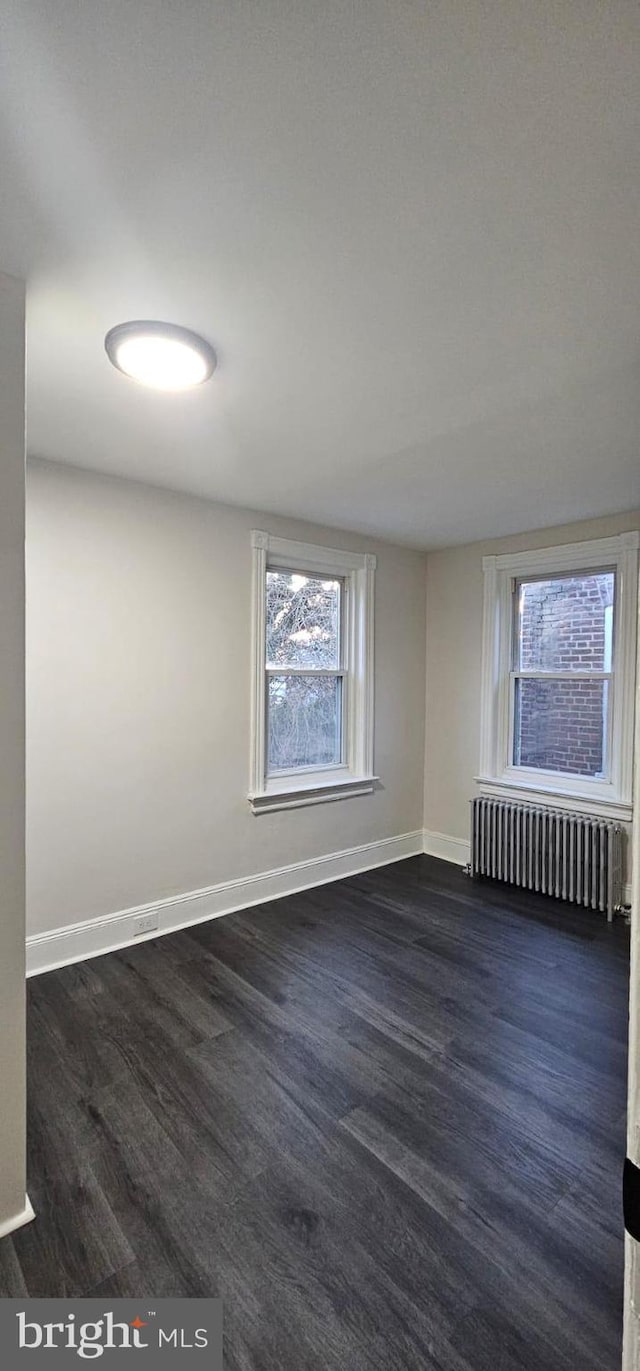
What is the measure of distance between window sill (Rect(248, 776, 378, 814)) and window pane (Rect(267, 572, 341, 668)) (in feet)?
2.73

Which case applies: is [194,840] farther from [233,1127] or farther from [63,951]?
[233,1127]

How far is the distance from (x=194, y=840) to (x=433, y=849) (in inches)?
86.8

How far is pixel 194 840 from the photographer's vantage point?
323 centimetres

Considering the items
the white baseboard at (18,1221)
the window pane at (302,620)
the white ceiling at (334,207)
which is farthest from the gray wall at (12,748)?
the window pane at (302,620)

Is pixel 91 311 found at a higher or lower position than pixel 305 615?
higher

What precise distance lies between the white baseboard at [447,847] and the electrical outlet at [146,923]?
2.35m

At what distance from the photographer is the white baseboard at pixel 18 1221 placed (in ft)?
4.66

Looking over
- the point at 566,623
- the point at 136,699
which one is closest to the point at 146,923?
the point at 136,699

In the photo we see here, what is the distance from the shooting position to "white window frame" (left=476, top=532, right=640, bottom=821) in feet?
11.3


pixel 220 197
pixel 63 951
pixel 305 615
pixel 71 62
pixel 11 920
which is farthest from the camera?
pixel 305 615

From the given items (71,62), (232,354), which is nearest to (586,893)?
(232,354)

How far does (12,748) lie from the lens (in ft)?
4.65

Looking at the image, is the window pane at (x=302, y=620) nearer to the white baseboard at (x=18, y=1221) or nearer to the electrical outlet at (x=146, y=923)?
the electrical outlet at (x=146, y=923)

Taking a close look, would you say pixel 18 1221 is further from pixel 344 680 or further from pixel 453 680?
pixel 453 680
